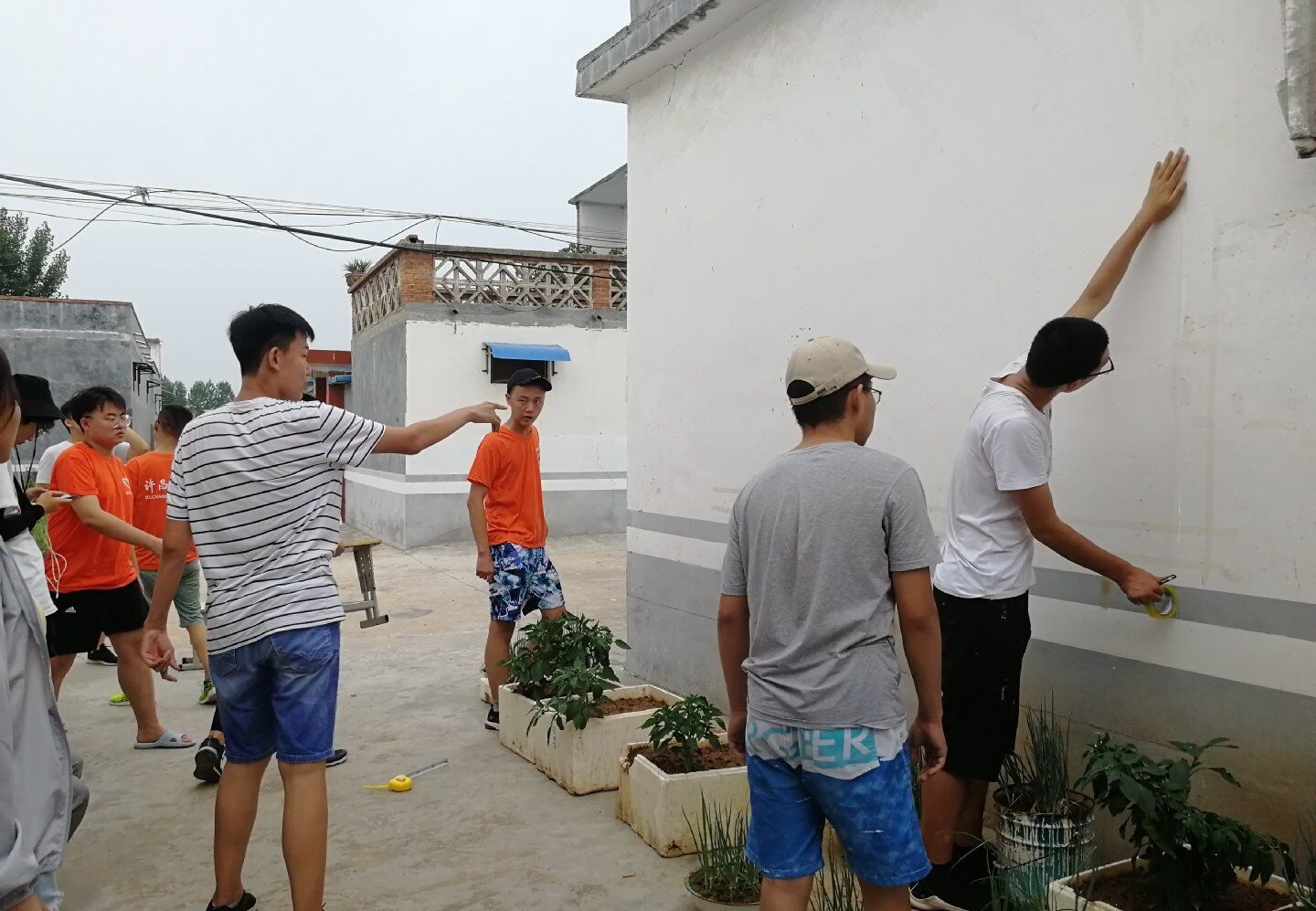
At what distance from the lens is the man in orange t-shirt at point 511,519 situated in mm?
5426

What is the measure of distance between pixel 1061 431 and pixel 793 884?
1949mm

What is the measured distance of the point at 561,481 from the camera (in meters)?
15.1

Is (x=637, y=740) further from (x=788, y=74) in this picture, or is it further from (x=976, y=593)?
(x=788, y=74)

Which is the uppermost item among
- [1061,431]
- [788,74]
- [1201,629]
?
[788,74]

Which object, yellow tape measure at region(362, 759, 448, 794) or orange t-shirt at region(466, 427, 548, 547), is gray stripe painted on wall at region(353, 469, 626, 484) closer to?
orange t-shirt at region(466, 427, 548, 547)

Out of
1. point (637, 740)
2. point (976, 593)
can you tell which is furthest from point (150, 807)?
point (976, 593)

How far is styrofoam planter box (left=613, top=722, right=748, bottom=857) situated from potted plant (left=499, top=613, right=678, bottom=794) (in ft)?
1.21

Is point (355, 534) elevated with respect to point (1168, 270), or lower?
lower

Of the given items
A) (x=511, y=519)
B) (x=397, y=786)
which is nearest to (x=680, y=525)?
(x=511, y=519)

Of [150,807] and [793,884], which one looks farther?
[150,807]

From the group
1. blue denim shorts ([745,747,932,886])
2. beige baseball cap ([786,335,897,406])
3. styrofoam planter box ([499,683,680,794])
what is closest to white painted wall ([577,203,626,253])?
styrofoam planter box ([499,683,680,794])

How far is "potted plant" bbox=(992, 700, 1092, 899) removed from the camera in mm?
2990

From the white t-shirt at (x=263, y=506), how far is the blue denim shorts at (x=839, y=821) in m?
1.50

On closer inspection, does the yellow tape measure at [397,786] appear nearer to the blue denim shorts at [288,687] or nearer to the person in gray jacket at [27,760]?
the blue denim shorts at [288,687]
